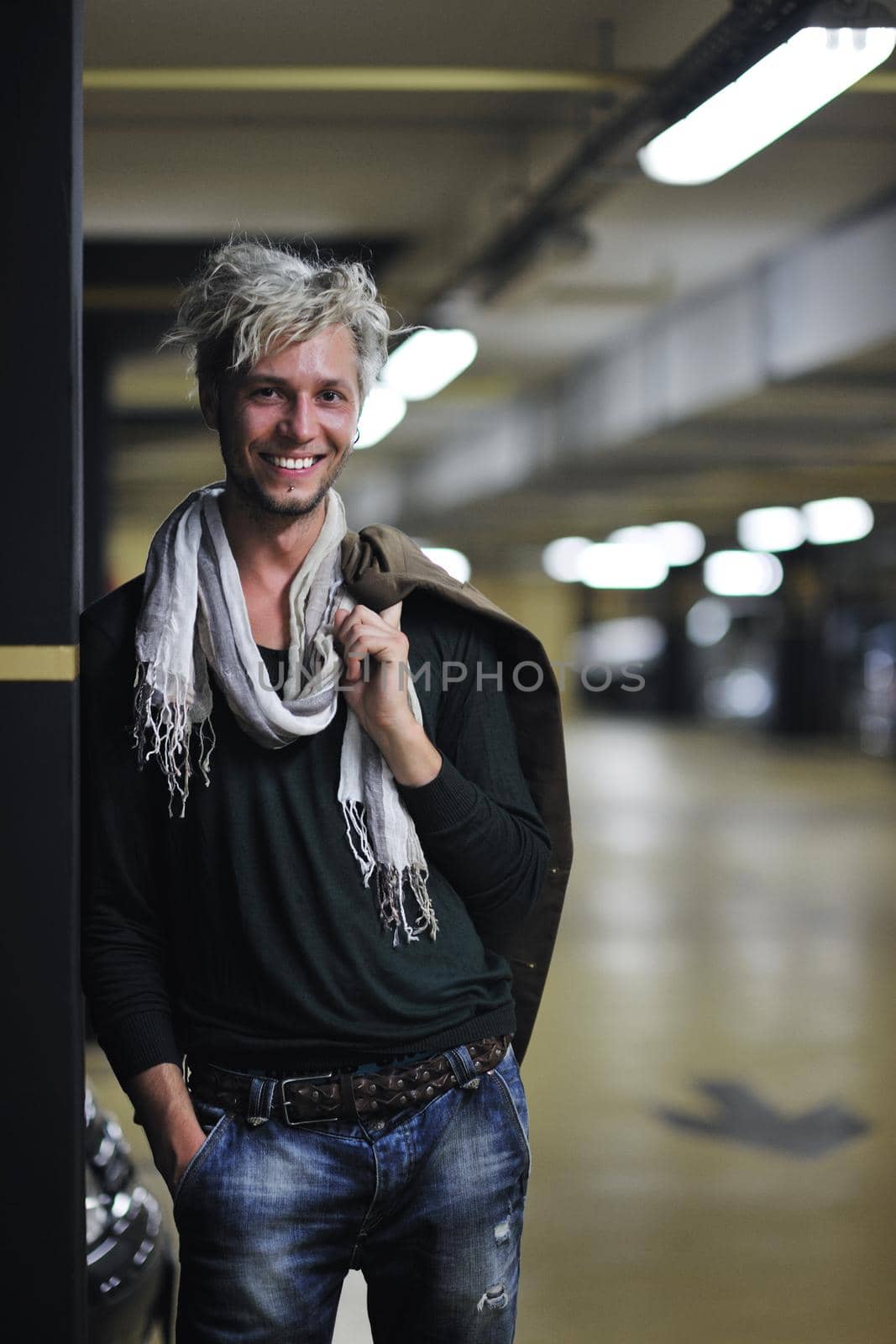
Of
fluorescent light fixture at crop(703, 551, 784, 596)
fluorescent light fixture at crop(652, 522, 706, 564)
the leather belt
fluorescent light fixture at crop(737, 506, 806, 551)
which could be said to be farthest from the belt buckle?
fluorescent light fixture at crop(703, 551, 784, 596)

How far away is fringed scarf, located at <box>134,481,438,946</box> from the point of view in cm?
152

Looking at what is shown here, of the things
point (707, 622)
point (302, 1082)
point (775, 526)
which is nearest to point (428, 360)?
point (302, 1082)

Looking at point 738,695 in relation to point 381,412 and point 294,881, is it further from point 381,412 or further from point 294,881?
point 294,881

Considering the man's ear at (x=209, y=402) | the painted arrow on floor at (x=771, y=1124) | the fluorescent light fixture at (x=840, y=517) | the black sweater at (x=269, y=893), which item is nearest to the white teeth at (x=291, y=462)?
the man's ear at (x=209, y=402)

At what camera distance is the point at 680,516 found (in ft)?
50.8

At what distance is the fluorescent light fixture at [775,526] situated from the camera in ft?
48.9

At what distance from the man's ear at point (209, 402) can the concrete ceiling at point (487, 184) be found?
1.91m

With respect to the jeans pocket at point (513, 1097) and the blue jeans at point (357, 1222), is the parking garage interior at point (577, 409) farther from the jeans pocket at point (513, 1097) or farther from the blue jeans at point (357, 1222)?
the jeans pocket at point (513, 1097)

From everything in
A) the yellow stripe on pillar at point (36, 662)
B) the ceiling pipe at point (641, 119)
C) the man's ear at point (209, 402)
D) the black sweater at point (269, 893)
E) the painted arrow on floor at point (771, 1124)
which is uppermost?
the ceiling pipe at point (641, 119)

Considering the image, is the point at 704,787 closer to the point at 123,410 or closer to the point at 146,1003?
the point at 123,410

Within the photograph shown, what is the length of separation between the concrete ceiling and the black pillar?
194 cm

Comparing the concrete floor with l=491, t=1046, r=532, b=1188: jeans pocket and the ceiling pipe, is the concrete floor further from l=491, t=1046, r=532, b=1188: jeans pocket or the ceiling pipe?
the ceiling pipe

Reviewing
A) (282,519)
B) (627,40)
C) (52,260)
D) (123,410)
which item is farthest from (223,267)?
(123,410)

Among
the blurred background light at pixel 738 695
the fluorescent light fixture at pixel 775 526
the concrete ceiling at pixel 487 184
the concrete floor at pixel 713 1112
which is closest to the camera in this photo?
the concrete floor at pixel 713 1112
